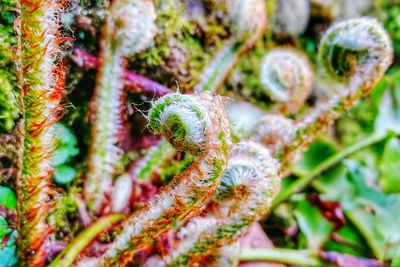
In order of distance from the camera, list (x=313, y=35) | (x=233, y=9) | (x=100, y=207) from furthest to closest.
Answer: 1. (x=313, y=35)
2. (x=233, y=9)
3. (x=100, y=207)

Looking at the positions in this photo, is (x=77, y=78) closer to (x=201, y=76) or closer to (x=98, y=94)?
(x=98, y=94)

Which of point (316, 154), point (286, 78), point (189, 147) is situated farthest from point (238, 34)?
point (189, 147)

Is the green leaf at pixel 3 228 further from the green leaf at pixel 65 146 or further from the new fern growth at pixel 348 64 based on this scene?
the new fern growth at pixel 348 64

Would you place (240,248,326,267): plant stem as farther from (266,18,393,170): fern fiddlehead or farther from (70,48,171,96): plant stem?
(70,48,171,96): plant stem

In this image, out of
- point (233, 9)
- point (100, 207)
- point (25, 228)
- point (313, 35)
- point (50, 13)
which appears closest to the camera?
point (50, 13)

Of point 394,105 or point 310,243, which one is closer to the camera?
point 310,243

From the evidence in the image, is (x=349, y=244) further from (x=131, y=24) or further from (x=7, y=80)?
(x=7, y=80)

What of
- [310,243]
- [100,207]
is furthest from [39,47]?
[310,243]

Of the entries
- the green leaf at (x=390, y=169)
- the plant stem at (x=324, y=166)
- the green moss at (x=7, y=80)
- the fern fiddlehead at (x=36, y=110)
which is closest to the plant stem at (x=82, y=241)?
the fern fiddlehead at (x=36, y=110)
